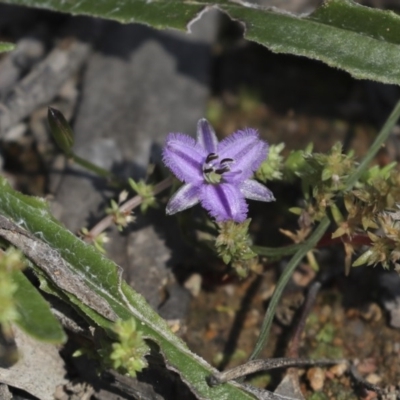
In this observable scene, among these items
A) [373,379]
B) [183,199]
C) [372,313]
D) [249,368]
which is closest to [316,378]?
[373,379]

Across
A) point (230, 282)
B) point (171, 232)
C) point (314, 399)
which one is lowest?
point (314, 399)

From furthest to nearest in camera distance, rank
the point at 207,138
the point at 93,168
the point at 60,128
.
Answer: the point at 93,168 → the point at 60,128 → the point at 207,138

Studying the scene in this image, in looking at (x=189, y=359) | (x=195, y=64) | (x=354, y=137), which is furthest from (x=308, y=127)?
(x=189, y=359)

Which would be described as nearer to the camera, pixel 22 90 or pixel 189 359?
pixel 189 359

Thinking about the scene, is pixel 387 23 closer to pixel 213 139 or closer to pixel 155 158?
pixel 213 139

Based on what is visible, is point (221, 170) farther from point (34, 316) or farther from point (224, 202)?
point (34, 316)

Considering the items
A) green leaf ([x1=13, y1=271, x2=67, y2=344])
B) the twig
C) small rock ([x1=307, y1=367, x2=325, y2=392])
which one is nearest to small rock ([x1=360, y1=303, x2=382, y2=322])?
small rock ([x1=307, y1=367, x2=325, y2=392])

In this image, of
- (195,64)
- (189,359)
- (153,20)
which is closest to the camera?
(189,359)
